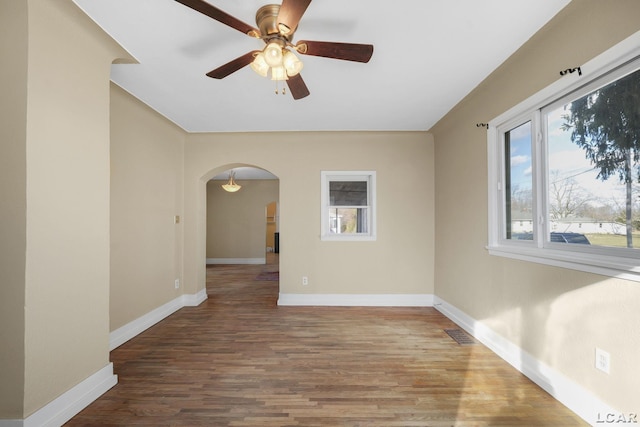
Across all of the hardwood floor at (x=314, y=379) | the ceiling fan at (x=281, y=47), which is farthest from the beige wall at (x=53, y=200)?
the ceiling fan at (x=281, y=47)

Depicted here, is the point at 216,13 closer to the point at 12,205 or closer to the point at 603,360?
the point at 12,205

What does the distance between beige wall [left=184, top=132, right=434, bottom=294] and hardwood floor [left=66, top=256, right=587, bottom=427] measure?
77cm

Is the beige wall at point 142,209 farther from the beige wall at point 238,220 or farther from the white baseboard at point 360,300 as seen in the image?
the beige wall at point 238,220

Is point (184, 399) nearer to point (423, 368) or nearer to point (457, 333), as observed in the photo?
point (423, 368)

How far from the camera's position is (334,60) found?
2391 mm

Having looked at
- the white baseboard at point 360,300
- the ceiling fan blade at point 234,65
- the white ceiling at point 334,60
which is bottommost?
the white baseboard at point 360,300

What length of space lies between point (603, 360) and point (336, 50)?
256cm

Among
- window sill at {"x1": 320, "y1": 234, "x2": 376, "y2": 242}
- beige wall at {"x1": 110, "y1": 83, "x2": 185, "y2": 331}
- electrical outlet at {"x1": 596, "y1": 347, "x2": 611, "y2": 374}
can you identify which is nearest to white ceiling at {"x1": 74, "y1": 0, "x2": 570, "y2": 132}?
beige wall at {"x1": 110, "y1": 83, "x2": 185, "y2": 331}

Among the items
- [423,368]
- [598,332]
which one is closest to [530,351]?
[598,332]

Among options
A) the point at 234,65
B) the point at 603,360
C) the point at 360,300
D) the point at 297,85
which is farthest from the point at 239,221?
the point at 603,360

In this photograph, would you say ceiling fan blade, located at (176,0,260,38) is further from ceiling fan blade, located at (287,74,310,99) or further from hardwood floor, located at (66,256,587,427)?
hardwood floor, located at (66,256,587,427)

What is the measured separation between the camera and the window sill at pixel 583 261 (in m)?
1.57

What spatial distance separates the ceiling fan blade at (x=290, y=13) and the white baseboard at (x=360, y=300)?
3639 mm

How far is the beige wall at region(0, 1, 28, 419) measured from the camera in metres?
1.58
